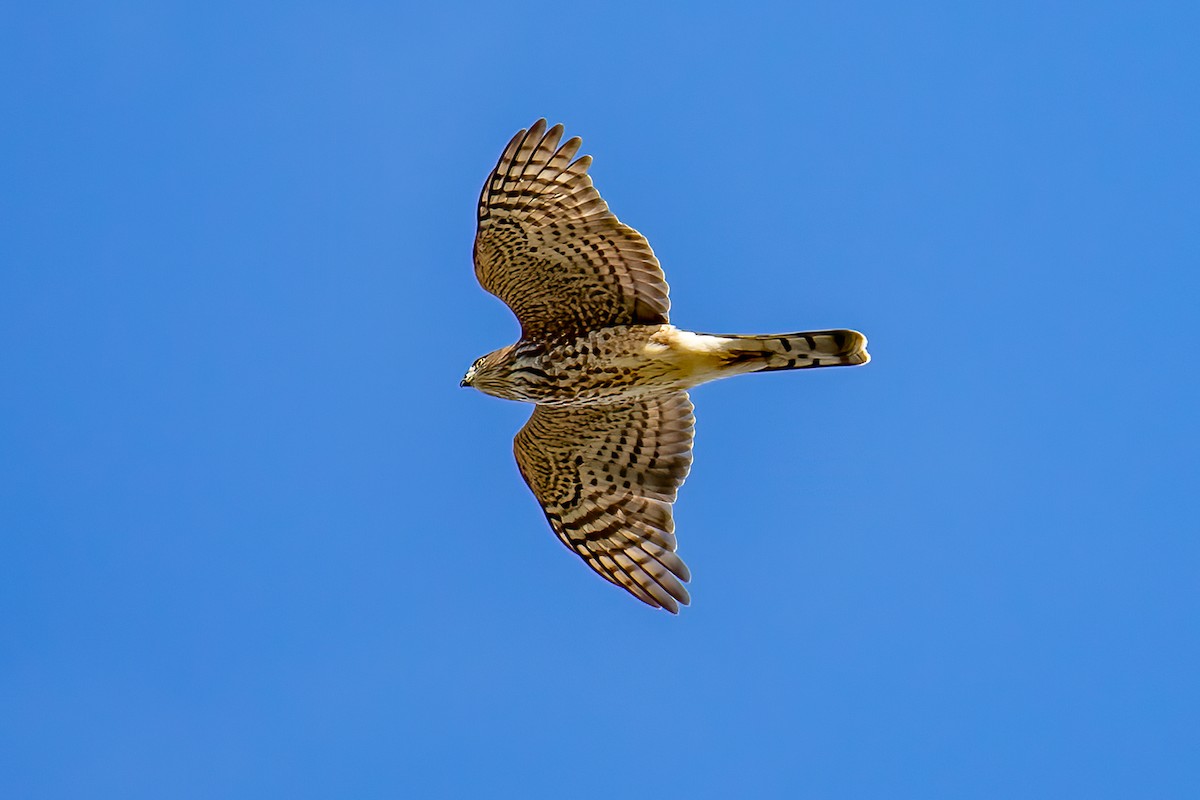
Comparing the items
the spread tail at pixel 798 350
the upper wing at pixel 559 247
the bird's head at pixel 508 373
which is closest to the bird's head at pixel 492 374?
the bird's head at pixel 508 373

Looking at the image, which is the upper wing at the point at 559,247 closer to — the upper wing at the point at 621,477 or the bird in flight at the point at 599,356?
the bird in flight at the point at 599,356

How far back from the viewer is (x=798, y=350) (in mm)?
11055

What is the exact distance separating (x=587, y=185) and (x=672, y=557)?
9.98 feet

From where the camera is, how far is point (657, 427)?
1230cm

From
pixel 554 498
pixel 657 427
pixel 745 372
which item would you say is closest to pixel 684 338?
pixel 745 372

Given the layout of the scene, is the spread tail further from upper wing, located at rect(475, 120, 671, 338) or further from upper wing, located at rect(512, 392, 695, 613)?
upper wing, located at rect(512, 392, 695, 613)

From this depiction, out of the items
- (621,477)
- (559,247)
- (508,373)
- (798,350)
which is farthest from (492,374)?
(798,350)

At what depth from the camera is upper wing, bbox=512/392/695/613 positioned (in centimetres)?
1216

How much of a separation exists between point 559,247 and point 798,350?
186 cm

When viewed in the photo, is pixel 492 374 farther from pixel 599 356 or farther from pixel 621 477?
pixel 621 477

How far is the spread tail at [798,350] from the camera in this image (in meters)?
11.0

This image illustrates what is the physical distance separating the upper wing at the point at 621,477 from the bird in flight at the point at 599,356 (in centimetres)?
1

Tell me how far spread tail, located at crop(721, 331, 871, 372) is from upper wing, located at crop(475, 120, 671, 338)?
0.65 meters

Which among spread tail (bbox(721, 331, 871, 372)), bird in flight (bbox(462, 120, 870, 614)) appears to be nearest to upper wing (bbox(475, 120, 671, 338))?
bird in flight (bbox(462, 120, 870, 614))
